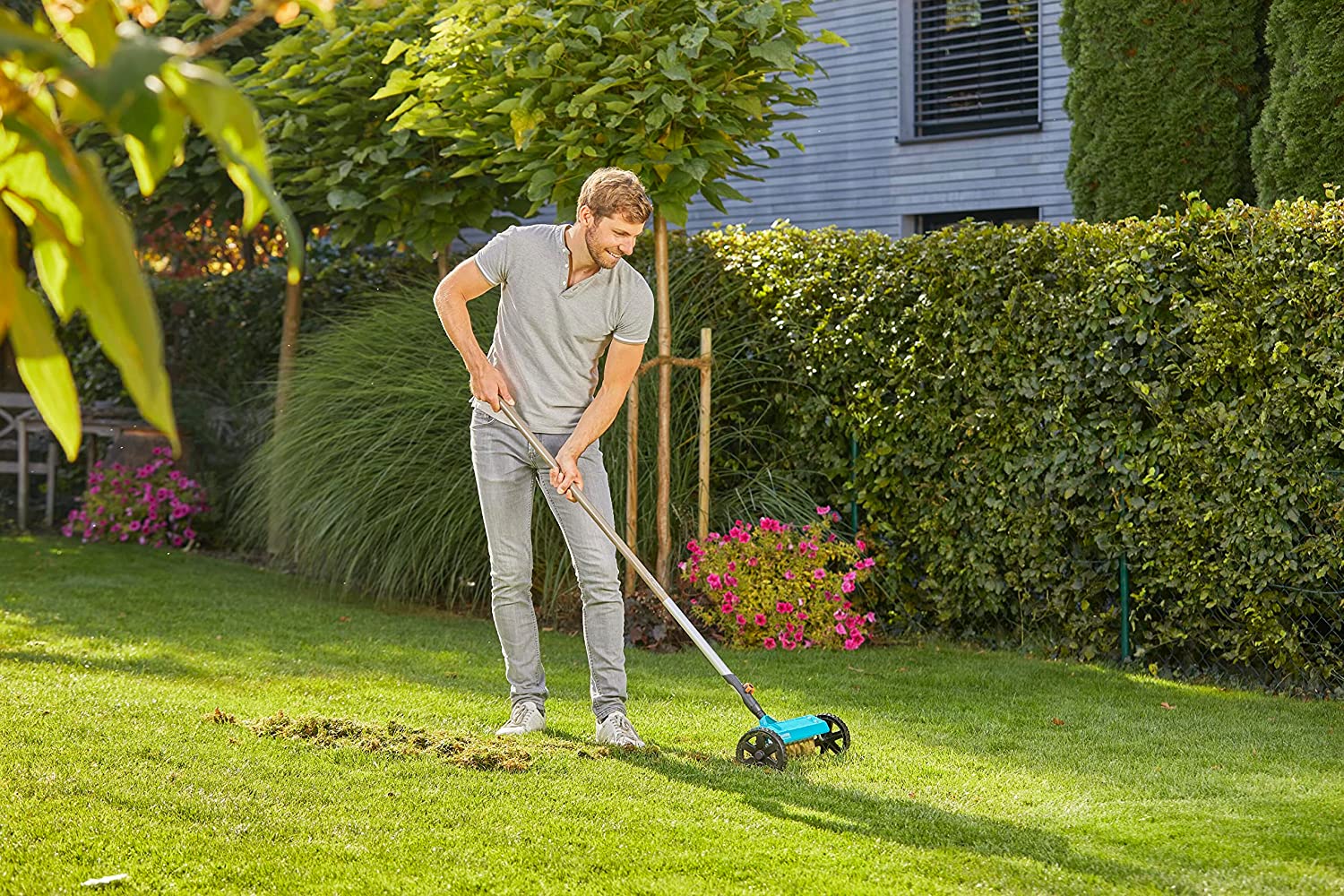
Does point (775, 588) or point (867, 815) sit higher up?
point (775, 588)

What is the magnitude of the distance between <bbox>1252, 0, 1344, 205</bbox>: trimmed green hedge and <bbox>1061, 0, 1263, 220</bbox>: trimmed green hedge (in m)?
0.76

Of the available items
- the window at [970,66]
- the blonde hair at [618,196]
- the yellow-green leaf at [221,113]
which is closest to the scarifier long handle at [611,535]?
the blonde hair at [618,196]

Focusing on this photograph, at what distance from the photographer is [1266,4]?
8.45 metres

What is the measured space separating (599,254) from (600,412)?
476mm

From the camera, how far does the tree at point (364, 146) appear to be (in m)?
7.75

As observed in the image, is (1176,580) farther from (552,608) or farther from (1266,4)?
(1266,4)

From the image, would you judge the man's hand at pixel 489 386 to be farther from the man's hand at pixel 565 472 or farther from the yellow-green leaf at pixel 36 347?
the yellow-green leaf at pixel 36 347

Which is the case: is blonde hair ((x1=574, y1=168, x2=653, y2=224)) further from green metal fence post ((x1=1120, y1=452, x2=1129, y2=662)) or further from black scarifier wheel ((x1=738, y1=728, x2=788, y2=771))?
green metal fence post ((x1=1120, y1=452, x2=1129, y2=662))

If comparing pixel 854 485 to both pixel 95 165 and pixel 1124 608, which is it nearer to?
pixel 1124 608

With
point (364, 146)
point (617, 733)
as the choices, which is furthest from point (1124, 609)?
point (364, 146)

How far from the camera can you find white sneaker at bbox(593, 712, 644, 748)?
4453 mm

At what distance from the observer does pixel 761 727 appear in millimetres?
4289

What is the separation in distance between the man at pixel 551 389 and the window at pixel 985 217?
739 cm

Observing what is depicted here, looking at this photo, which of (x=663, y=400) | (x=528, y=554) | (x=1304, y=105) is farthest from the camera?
(x=1304, y=105)
